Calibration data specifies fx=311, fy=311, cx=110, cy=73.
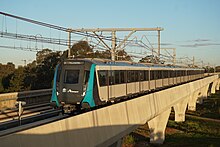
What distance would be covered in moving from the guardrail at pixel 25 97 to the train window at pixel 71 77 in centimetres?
515

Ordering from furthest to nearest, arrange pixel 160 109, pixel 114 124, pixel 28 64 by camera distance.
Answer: pixel 28 64 → pixel 160 109 → pixel 114 124

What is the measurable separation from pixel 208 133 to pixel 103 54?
25.8 meters

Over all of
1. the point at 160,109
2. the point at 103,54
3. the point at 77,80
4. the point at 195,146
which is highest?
the point at 103,54

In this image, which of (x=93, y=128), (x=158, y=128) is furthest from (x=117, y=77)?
(x=158, y=128)

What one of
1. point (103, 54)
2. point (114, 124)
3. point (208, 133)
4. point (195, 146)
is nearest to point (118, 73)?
point (114, 124)

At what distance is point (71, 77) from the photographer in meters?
14.5

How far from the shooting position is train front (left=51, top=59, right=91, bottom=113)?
1409 centimetres

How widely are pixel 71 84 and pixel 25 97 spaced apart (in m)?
7.28

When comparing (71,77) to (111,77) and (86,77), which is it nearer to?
(86,77)

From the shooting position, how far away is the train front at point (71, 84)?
14086 mm

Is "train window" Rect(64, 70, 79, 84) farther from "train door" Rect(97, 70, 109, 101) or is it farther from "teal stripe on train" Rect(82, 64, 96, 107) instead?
"train door" Rect(97, 70, 109, 101)

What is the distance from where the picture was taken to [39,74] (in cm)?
4466

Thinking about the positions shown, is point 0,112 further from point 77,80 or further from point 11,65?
point 11,65

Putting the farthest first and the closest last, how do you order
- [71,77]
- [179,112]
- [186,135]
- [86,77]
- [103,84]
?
1. [179,112]
2. [186,135]
3. [103,84]
4. [71,77]
5. [86,77]
